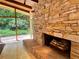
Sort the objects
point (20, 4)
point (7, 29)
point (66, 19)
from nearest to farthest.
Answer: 1. point (66, 19)
2. point (20, 4)
3. point (7, 29)

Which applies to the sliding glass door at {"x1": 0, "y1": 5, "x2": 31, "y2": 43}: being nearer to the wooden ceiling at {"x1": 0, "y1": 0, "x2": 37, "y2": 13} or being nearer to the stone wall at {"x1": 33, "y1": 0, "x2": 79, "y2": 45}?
the wooden ceiling at {"x1": 0, "y1": 0, "x2": 37, "y2": 13}

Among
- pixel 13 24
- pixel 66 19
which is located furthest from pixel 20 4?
pixel 66 19

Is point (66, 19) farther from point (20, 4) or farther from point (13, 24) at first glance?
point (13, 24)

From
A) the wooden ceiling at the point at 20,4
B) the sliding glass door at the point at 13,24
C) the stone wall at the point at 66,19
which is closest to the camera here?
the stone wall at the point at 66,19

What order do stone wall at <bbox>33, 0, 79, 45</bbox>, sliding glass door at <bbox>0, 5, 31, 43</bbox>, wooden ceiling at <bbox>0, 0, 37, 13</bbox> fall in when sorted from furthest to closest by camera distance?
sliding glass door at <bbox>0, 5, 31, 43</bbox> → wooden ceiling at <bbox>0, 0, 37, 13</bbox> → stone wall at <bbox>33, 0, 79, 45</bbox>

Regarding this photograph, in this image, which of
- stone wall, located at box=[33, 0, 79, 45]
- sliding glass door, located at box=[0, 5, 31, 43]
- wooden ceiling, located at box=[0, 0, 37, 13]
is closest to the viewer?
stone wall, located at box=[33, 0, 79, 45]

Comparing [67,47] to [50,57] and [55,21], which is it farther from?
[55,21]

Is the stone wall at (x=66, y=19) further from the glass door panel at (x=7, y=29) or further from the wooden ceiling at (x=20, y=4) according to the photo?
the glass door panel at (x=7, y=29)

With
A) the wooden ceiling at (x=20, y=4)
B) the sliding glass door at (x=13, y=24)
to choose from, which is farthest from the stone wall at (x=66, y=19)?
the sliding glass door at (x=13, y=24)

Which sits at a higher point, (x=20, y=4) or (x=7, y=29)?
(x=20, y=4)

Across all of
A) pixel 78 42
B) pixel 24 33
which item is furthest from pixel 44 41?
pixel 24 33

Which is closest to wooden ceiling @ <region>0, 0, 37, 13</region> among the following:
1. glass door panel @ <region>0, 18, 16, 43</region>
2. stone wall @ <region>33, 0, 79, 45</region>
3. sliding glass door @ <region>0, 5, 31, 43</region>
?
sliding glass door @ <region>0, 5, 31, 43</region>

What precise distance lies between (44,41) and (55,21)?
5.27ft

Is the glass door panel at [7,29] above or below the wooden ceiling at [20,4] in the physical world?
below
